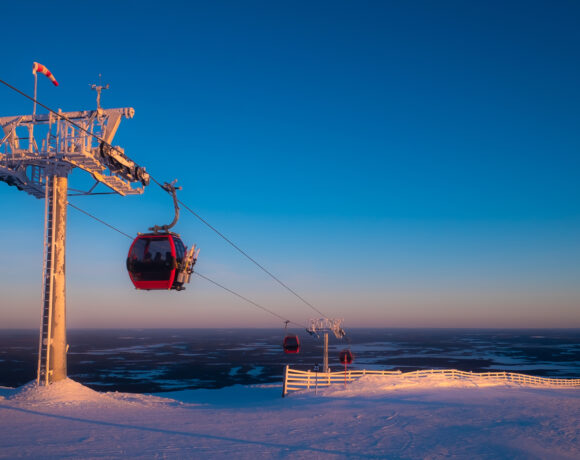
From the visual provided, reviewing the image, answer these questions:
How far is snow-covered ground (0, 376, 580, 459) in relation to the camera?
10.4 metres

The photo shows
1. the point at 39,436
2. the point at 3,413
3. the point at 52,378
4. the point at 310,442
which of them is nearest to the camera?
the point at 310,442

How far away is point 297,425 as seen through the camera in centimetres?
1335

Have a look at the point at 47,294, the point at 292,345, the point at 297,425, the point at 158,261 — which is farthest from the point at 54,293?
the point at 292,345

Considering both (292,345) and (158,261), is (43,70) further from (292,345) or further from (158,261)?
(292,345)

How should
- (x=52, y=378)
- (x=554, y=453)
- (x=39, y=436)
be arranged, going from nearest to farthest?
→ (x=554, y=453)
(x=39, y=436)
(x=52, y=378)

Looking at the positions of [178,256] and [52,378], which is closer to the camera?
[178,256]

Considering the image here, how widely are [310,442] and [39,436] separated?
7.32 metres

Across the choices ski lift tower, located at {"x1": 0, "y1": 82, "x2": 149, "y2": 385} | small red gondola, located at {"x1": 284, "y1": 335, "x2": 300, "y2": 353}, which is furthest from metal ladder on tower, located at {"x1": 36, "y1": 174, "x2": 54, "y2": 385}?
small red gondola, located at {"x1": 284, "y1": 335, "x2": 300, "y2": 353}

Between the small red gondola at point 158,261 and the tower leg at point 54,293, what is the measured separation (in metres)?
7.11

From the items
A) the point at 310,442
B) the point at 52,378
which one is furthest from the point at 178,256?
the point at 52,378

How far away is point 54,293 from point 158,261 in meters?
8.14

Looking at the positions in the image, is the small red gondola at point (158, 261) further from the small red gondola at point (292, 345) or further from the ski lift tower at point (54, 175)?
the small red gondola at point (292, 345)

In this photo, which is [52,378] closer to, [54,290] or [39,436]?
[54,290]

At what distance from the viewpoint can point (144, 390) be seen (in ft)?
138
